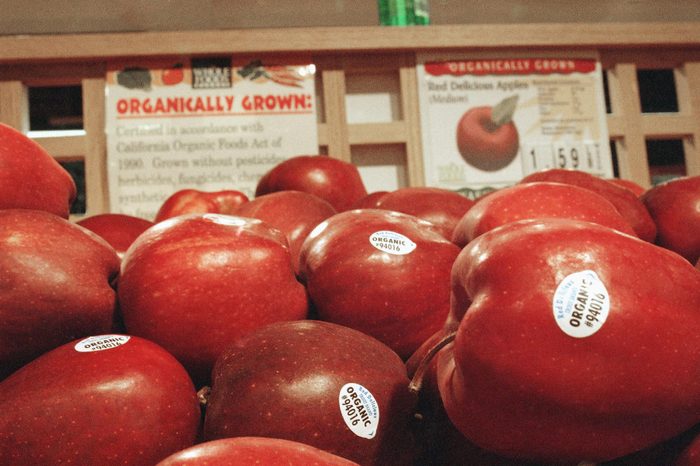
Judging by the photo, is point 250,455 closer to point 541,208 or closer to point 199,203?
point 541,208

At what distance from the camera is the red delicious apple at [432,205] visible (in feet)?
3.89

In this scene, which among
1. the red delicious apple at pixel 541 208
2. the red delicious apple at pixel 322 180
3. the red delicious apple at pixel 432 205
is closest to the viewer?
the red delicious apple at pixel 541 208

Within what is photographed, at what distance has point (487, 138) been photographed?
7.90 ft

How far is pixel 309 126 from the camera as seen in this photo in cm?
227

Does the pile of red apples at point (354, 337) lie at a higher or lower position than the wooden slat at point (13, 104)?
lower

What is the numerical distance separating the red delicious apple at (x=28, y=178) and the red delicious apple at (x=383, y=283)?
14.9 inches

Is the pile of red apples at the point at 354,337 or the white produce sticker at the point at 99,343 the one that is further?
the white produce sticker at the point at 99,343

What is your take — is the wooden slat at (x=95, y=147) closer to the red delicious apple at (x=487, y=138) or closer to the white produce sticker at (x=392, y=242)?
the red delicious apple at (x=487, y=138)

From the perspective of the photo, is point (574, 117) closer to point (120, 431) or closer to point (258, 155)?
point (258, 155)

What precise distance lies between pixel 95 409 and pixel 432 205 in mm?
733

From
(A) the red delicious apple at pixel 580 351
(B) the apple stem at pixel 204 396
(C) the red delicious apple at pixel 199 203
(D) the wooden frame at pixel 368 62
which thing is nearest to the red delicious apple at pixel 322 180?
(C) the red delicious apple at pixel 199 203

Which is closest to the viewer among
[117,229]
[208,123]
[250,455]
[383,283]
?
[250,455]

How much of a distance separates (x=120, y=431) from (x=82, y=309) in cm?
19

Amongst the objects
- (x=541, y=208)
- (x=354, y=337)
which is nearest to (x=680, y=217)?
(x=541, y=208)
